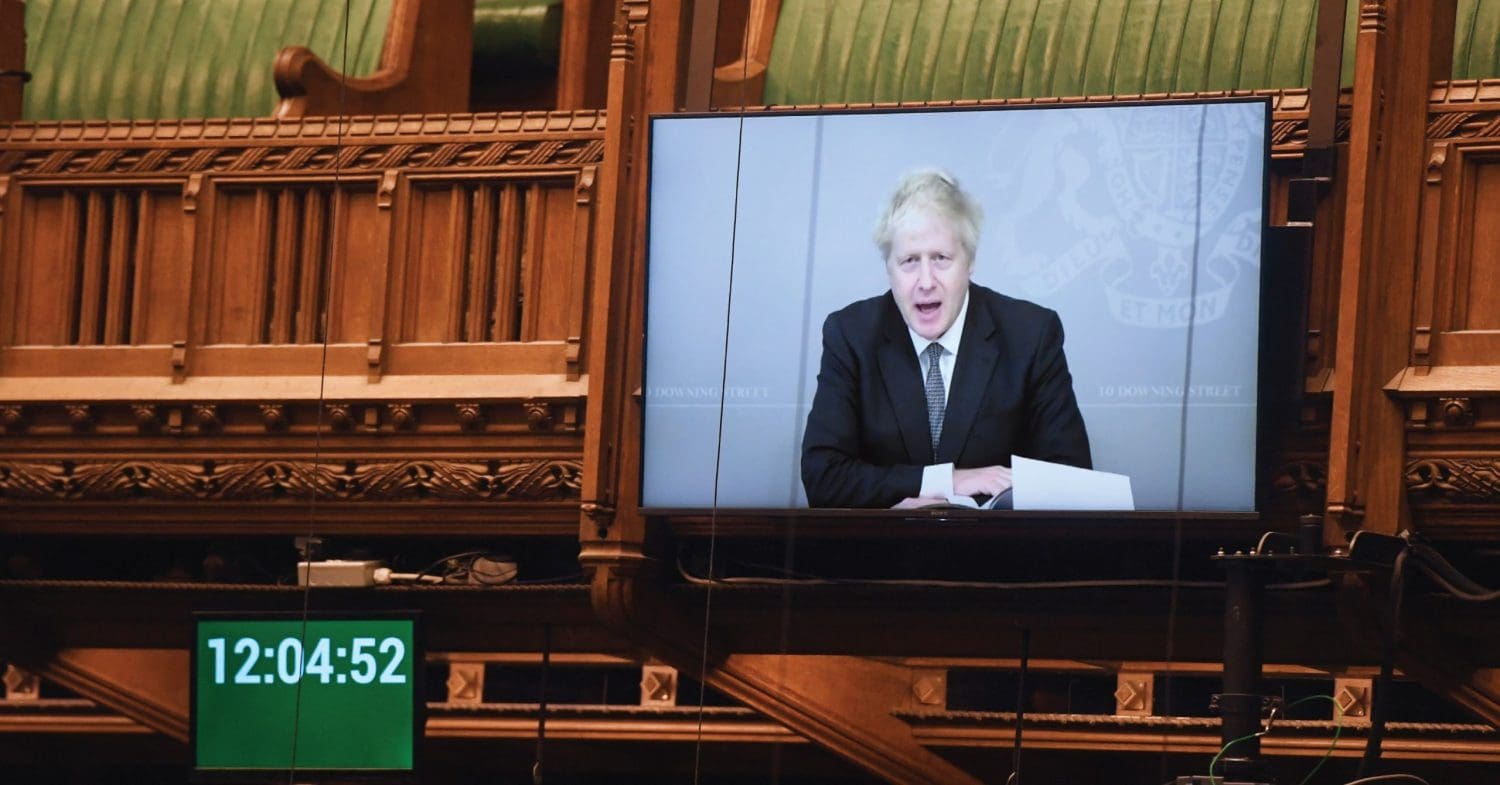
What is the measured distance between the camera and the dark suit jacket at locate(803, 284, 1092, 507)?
8.88 metres

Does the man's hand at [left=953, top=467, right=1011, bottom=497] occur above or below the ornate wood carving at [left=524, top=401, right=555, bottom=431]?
below

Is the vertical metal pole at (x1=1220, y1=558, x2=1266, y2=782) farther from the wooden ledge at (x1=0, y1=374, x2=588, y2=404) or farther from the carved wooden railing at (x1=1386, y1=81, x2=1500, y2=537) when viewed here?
the wooden ledge at (x1=0, y1=374, x2=588, y2=404)

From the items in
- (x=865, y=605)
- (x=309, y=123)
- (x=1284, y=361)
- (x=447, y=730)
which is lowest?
(x=447, y=730)

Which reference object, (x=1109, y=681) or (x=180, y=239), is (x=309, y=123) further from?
(x=1109, y=681)

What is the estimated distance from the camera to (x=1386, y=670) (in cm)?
743

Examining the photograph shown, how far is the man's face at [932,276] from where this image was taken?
9.07m

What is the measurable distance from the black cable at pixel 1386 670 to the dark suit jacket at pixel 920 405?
4.25ft

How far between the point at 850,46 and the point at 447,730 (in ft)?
9.70

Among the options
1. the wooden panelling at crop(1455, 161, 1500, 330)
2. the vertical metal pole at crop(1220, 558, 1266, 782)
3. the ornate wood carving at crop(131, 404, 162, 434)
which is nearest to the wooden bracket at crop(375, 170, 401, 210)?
the ornate wood carving at crop(131, 404, 162, 434)

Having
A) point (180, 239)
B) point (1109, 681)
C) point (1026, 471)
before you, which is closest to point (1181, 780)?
point (1026, 471)

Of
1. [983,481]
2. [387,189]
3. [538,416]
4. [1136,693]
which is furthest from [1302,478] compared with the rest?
[387,189]

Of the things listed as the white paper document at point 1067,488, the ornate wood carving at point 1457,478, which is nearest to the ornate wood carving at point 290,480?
the white paper document at point 1067,488

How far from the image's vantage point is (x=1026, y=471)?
8805mm

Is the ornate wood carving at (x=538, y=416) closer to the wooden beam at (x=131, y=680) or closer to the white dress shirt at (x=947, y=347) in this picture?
the white dress shirt at (x=947, y=347)
